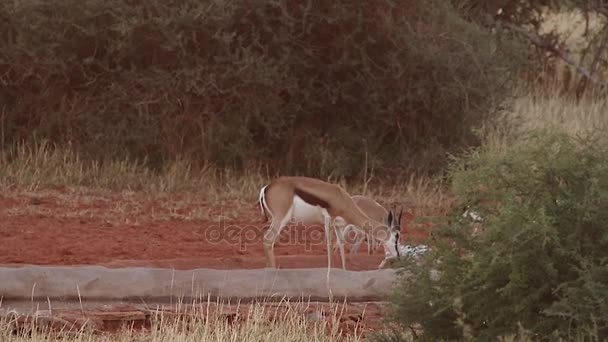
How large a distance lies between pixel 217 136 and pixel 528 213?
7928 millimetres

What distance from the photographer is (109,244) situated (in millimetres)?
11398

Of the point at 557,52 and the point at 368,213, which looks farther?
the point at 557,52

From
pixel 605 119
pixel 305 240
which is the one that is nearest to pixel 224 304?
pixel 305 240

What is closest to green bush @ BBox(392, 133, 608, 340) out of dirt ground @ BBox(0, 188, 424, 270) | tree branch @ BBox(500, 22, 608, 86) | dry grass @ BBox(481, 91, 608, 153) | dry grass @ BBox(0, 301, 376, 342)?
dry grass @ BBox(0, 301, 376, 342)

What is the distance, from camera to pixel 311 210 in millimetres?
10484

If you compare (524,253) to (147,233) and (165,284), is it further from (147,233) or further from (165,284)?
(147,233)

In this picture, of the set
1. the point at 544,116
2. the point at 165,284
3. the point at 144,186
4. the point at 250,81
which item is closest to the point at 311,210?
the point at 165,284

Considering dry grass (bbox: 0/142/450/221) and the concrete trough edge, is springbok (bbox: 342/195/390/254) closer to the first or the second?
dry grass (bbox: 0/142/450/221)

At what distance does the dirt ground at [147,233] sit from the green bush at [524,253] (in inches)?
151

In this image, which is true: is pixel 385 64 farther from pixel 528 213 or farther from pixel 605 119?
pixel 528 213

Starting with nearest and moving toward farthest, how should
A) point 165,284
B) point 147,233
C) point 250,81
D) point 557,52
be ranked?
point 165,284
point 147,233
point 250,81
point 557,52

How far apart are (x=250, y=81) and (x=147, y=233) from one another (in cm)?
259

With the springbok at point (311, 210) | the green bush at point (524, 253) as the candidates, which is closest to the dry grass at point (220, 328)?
the green bush at point (524, 253)

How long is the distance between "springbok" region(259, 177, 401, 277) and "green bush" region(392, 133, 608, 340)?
3.42m
